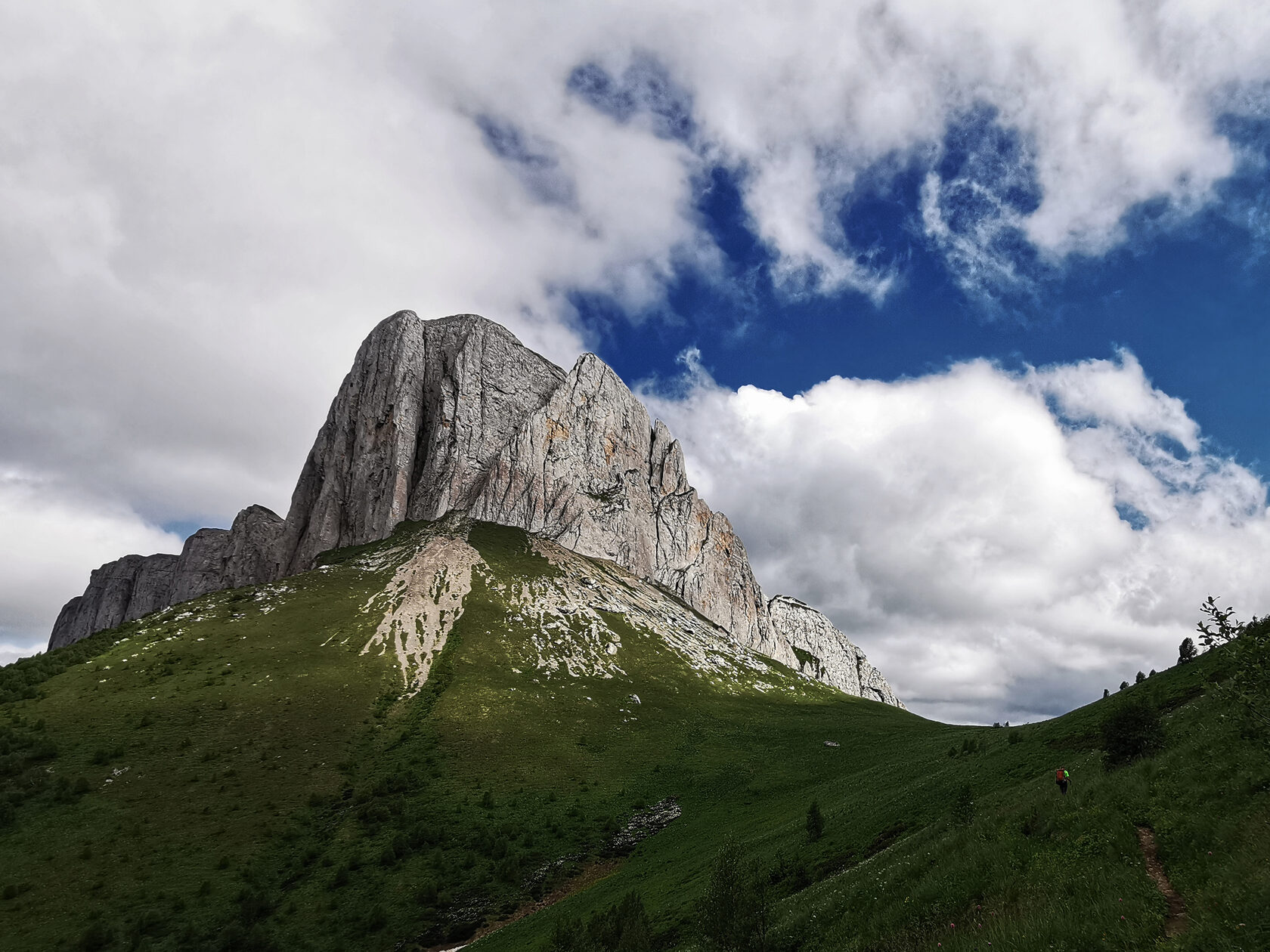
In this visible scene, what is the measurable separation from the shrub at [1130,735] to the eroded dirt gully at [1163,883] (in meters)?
8.88

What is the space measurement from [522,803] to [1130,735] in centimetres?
5649

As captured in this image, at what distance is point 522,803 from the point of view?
62.8 m

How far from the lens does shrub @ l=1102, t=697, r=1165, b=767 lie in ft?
76.0

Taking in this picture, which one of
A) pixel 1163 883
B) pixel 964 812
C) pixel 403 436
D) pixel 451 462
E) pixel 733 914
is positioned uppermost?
pixel 403 436

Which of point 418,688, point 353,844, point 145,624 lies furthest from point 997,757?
point 145,624

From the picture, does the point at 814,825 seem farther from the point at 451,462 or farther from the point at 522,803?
the point at 451,462

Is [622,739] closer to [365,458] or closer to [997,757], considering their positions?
[997,757]

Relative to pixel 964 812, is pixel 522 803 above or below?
below

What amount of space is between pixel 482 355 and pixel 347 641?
121m

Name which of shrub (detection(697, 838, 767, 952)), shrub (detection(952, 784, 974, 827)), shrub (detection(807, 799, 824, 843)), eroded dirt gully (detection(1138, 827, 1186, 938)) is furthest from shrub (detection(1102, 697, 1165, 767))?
shrub (detection(807, 799, 824, 843))

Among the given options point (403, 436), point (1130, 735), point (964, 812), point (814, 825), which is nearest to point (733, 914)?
point (964, 812)

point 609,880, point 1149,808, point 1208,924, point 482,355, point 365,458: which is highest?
point 482,355

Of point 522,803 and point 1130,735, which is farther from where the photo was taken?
point 522,803

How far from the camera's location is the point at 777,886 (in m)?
32.0
